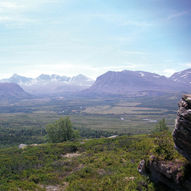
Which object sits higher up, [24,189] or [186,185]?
[186,185]

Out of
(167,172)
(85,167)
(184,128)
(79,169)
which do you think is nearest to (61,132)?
(79,169)

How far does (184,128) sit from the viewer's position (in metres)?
14.4

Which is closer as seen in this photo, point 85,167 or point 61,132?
point 85,167

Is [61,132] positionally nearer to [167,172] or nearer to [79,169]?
[79,169]

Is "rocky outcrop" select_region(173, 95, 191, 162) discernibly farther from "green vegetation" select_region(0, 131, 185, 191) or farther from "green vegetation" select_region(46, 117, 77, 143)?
"green vegetation" select_region(46, 117, 77, 143)

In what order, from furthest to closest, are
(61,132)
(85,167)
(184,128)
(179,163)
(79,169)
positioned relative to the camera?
(61,132), (79,169), (85,167), (179,163), (184,128)

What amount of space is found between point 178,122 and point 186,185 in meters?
5.50

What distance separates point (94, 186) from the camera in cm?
2197

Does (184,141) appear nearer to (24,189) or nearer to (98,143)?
(24,189)

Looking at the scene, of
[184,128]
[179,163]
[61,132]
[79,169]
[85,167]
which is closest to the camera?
[184,128]

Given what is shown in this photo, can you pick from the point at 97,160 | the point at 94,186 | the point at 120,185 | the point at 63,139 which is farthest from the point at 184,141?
the point at 63,139

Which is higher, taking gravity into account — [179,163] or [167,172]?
[179,163]

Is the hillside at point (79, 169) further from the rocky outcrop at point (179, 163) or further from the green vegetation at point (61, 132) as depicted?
the green vegetation at point (61, 132)

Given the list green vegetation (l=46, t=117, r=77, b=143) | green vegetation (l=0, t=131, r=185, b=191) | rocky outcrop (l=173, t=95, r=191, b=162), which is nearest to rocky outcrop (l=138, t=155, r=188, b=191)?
green vegetation (l=0, t=131, r=185, b=191)
